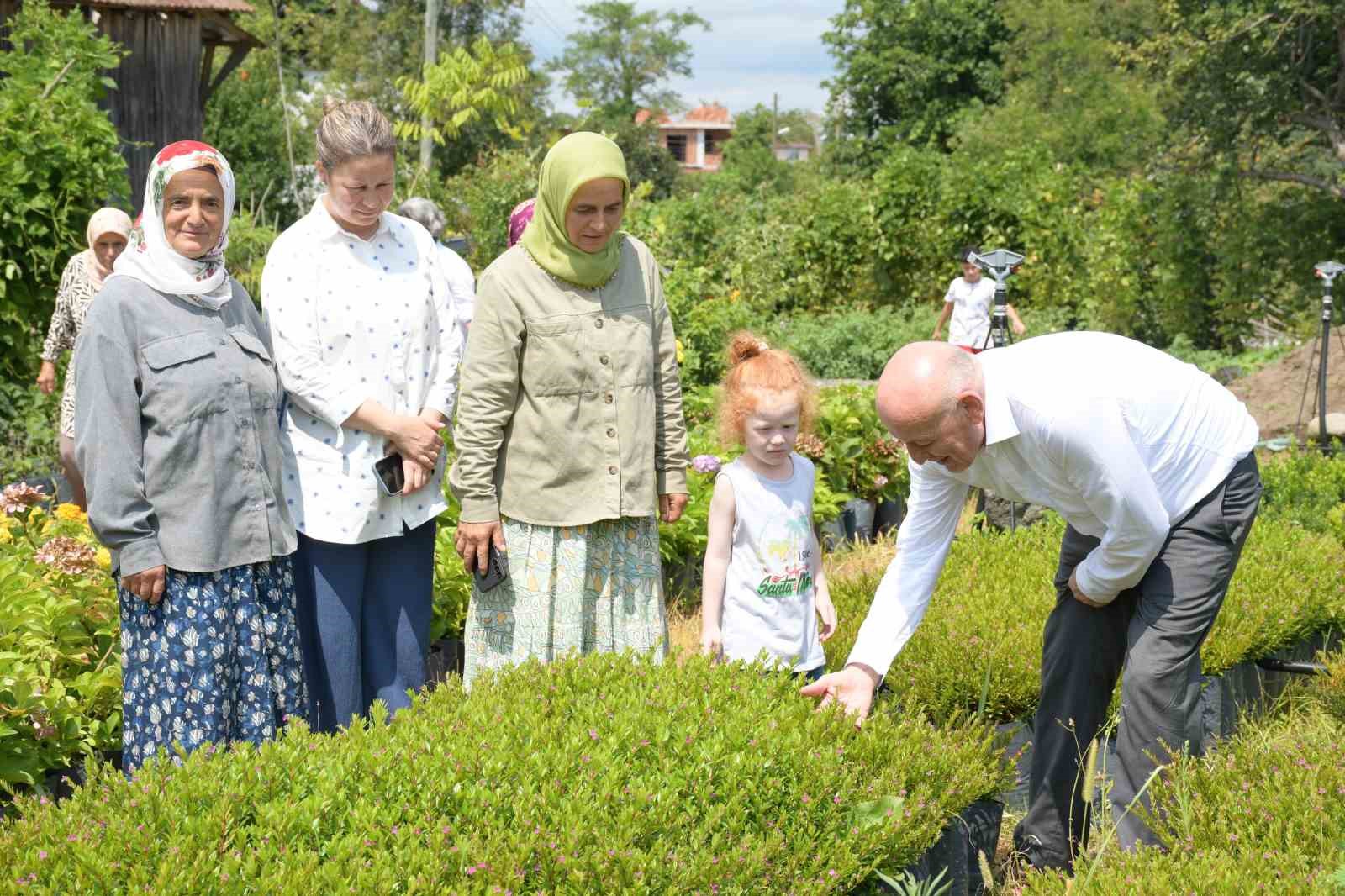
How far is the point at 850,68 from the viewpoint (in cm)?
3694

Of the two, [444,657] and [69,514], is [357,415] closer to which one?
[444,657]

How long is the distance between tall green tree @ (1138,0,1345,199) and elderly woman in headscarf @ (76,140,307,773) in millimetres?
12031

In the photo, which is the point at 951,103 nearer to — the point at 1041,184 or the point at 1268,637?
the point at 1041,184

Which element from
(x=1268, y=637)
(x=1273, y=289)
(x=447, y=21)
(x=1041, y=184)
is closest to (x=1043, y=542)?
(x=1268, y=637)

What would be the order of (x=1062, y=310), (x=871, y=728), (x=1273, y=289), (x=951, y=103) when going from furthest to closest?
(x=951, y=103)
(x=1062, y=310)
(x=1273, y=289)
(x=871, y=728)

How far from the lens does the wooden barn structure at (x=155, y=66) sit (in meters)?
13.8

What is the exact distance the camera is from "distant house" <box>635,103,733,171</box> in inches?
3489

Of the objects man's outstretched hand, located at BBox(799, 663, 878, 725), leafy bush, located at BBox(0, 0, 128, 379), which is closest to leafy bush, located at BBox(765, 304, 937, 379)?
leafy bush, located at BBox(0, 0, 128, 379)

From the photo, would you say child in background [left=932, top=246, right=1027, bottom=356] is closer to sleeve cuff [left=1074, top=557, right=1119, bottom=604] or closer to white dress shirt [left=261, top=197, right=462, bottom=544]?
white dress shirt [left=261, top=197, right=462, bottom=544]

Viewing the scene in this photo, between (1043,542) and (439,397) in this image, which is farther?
(1043,542)

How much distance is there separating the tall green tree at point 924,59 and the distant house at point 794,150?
4293cm

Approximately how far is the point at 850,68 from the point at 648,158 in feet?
26.0

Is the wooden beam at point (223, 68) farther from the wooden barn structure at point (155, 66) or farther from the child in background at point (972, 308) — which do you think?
the child in background at point (972, 308)

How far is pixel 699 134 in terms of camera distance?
90.7 metres
